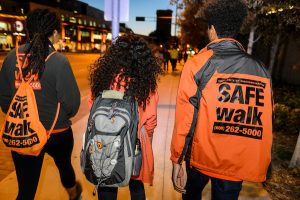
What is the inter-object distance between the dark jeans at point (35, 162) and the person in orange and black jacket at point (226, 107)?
1.08 metres

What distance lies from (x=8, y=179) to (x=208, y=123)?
3.04 metres

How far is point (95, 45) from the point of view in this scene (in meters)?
89.6

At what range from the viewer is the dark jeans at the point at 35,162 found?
7.72 feet

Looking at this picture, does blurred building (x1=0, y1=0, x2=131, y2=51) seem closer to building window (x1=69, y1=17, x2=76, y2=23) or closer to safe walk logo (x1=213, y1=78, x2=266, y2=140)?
building window (x1=69, y1=17, x2=76, y2=23)

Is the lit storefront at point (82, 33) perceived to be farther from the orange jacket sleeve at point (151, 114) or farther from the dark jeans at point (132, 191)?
the orange jacket sleeve at point (151, 114)

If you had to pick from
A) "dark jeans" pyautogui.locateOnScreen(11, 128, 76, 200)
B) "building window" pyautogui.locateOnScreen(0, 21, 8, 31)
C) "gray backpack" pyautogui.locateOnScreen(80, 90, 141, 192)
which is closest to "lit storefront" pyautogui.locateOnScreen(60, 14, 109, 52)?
"building window" pyautogui.locateOnScreen(0, 21, 8, 31)

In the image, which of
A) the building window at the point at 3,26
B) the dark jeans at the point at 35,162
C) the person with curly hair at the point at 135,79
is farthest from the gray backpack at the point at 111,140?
the building window at the point at 3,26

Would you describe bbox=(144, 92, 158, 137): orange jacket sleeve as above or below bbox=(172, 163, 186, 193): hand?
above

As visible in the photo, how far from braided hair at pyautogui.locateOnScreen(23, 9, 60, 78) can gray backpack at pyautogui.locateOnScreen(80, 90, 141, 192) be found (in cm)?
59

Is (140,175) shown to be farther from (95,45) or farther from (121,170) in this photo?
(95,45)

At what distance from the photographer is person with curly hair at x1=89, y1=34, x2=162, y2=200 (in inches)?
86.0

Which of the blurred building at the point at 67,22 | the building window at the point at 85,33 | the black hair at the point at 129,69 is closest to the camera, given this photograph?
the black hair at the point at 129,69

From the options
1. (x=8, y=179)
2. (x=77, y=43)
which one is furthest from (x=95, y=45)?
(x=8, y=179)

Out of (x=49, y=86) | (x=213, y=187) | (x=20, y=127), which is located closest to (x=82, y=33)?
(x=49, y=86)
